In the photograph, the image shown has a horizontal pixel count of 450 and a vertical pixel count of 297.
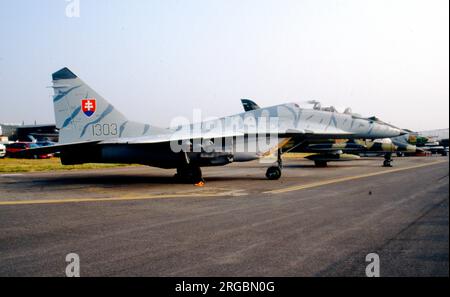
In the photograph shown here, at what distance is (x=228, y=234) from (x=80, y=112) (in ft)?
36.7

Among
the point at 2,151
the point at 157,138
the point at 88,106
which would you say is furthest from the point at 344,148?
the point at 2,151

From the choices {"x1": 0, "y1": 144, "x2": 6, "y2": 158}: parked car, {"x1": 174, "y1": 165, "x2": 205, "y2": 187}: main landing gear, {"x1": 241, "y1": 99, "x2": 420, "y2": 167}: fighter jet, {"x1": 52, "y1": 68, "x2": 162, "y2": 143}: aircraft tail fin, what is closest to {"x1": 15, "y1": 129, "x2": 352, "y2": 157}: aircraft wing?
{"x1": 52, "y1": 68, "x2": 162, "y2": 143}: aircraft tail fin

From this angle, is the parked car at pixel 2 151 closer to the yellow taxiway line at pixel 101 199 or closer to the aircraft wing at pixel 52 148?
the aircraft wing at pixel 52 148

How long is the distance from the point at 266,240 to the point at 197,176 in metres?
9.89

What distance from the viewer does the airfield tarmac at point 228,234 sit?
174 inches

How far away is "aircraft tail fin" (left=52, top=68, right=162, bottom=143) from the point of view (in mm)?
15164

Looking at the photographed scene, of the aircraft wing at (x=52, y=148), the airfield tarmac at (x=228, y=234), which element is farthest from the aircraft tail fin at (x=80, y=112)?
the airfield tarmac at (x=228, y=234)

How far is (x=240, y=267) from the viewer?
4473 millimetres

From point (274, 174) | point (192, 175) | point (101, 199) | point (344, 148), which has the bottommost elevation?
point (101, 199)

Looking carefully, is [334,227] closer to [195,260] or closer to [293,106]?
[195,260]

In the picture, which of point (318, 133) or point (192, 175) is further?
point (318, 133)

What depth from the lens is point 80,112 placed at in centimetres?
1534
